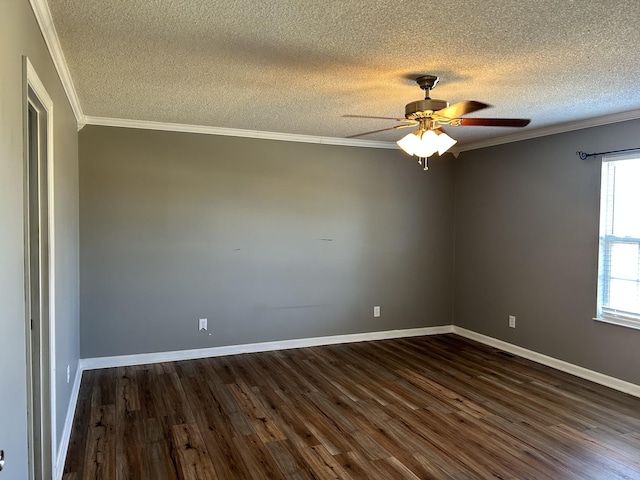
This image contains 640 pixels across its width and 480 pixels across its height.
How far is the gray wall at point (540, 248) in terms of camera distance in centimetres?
409

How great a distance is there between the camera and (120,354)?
4391 millimetres

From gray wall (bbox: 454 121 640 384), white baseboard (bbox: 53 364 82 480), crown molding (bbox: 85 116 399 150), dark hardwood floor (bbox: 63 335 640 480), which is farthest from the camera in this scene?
crown molding (bbox: 85 116 399 150)

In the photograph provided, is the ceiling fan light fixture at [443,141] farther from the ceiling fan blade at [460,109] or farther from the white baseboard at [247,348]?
the white baseboard at [247,348]

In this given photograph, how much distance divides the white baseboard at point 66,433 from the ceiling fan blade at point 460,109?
298 cm

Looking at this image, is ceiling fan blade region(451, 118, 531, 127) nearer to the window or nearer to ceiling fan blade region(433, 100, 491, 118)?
ceiling fan blade region(433, 100, 491, 118)

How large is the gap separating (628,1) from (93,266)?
4.39 m

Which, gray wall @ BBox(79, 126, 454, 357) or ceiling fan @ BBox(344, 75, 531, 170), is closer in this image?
ceiling fan @ BBox(344, 75, 531, 170)

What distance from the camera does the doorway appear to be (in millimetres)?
2090

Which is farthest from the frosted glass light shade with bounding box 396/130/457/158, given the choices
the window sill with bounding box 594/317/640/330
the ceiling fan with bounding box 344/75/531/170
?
the window sill with bounding box 594/317/640/330

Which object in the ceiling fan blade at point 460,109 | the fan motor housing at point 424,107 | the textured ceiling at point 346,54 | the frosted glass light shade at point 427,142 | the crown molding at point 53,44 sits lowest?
the frosted glass light shade at point 427,142

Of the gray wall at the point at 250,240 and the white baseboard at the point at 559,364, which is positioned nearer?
the white baseboard at the point at 559,364

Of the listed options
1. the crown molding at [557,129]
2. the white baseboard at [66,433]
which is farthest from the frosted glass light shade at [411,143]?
the white baseboard at [66,433]

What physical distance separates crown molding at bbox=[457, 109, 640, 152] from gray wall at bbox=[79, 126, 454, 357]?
24.0 inches

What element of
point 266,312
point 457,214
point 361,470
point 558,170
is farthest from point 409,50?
point 457,214
